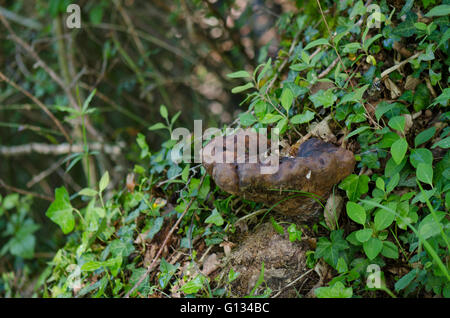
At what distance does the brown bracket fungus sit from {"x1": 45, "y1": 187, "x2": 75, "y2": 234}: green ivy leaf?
0.79 m

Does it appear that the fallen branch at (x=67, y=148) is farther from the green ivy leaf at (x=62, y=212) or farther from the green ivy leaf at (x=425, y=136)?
the green ivy leaf at (x=425, y=136)

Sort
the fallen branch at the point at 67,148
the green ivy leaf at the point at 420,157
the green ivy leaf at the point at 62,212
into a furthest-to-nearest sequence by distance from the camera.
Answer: the fallen branch at the point at 67,148 → the green ivy leaf at the point at 62,212 → the green ivy leaf at the point at 420,157

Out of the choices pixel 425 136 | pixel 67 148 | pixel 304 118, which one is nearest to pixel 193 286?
pixel 304 118

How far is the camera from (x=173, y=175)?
5.34 ft

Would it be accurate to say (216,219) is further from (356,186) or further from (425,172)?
(425,172)

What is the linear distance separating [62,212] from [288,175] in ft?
3.61

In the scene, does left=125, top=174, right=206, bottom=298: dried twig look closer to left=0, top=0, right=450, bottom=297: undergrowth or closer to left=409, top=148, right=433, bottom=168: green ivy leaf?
left=0, top=0, right=450, bottom=297: undergrowth

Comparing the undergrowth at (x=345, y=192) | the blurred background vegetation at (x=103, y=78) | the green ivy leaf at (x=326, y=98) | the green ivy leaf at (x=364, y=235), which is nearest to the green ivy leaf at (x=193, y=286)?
the undergrowth at (x=345, y=192)

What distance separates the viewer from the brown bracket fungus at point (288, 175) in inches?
43.9

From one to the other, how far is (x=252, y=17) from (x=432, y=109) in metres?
2.05

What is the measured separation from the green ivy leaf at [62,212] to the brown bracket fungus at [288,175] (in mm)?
791
